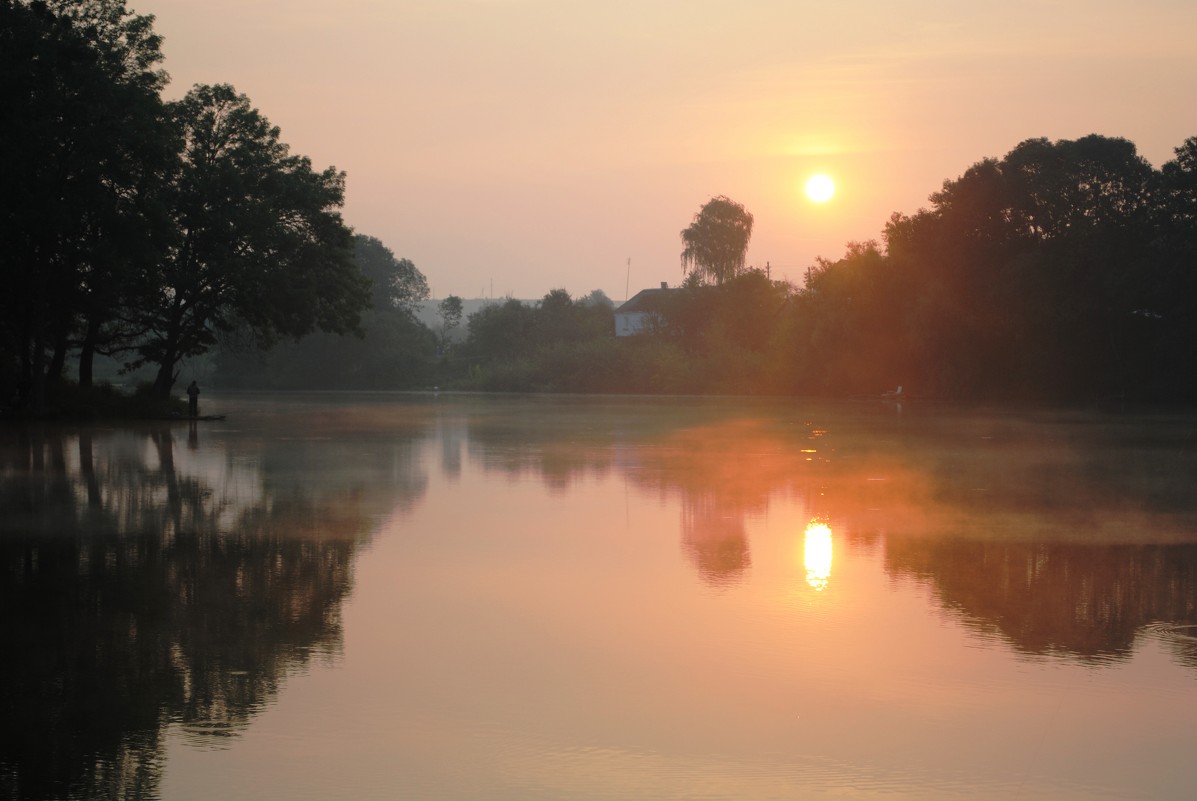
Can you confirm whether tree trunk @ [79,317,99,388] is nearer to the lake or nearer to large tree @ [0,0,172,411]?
large tree @ [0,0,172,411]

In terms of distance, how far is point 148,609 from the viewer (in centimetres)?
975

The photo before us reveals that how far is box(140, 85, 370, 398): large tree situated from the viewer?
44969 millimetres

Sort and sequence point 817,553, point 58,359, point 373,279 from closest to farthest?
point 817,553, point 58,359, point 373,279

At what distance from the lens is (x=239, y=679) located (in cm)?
766

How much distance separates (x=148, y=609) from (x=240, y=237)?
37350 mm

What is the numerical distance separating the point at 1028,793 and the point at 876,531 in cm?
881

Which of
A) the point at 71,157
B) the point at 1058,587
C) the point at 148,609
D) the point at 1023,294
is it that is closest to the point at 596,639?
the point at 148,609

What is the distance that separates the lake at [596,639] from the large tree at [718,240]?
9954 cm

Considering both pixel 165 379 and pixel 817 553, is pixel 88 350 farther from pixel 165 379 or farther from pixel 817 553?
pixel 817 553

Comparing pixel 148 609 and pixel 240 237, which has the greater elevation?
pixel 240 237

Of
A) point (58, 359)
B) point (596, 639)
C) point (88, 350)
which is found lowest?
point (596, 639)

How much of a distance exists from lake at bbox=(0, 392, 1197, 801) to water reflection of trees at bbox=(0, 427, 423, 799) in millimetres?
34

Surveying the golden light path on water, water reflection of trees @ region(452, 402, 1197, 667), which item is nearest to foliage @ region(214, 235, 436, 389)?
water reflection of trees @ region(452, 402, 1197, 667)

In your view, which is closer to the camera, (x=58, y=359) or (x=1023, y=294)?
(x=58, y=359)
